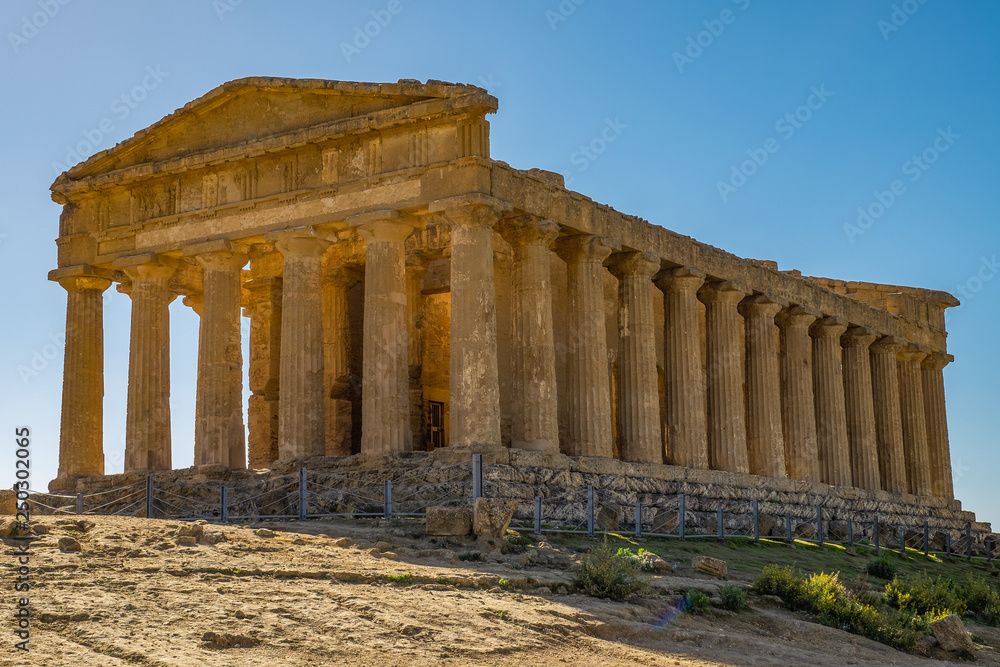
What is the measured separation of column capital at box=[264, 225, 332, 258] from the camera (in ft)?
90.5

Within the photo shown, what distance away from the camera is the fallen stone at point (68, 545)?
16.5 metres

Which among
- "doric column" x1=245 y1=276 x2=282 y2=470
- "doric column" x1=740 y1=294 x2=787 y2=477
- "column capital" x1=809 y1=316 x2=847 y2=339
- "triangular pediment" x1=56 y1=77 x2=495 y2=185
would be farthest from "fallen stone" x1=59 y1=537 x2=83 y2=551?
"column capital" x1=809 y1=316 x2=847 y2=339

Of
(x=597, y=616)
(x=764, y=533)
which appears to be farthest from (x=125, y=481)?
(x=597, y=616)

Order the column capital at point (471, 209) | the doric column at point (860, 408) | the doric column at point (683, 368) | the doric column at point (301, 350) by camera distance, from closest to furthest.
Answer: the column capital at point (471, 209) → the doric column at point (301, 350) → the doric column at point (683, 368) → the doric column at point (860, 408)

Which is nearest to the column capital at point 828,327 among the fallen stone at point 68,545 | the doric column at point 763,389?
the doric column at point 763,389

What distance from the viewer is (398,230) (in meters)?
26.9

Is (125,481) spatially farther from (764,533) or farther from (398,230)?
(764,533)

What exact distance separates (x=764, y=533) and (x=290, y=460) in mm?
10241

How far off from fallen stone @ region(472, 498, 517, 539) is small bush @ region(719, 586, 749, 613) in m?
3.54

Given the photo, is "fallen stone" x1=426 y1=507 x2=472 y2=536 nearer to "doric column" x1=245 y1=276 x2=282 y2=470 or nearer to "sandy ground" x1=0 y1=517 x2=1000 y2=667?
"sandy ground" x1=0 y1=517 x2=1000 y2=667

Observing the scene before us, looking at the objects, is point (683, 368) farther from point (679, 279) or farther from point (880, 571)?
point (880, 571)

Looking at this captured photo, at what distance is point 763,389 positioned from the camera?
113 ft

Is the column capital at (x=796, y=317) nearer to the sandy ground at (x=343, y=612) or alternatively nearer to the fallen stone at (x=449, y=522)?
the sandy ground at (x=343, y=612)

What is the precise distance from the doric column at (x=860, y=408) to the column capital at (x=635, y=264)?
11292 mm
